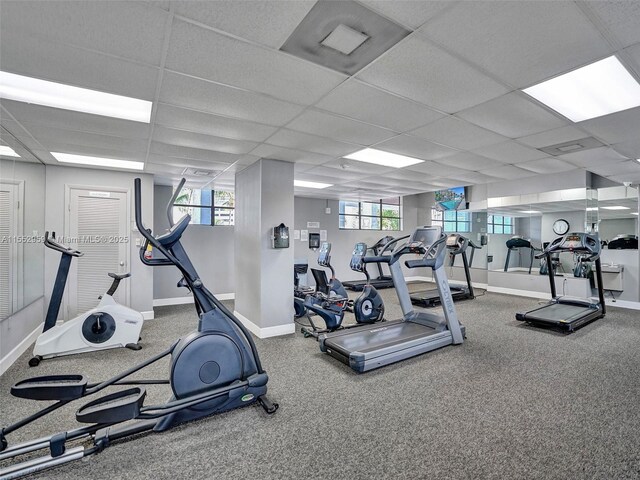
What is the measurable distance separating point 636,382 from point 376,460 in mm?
2861

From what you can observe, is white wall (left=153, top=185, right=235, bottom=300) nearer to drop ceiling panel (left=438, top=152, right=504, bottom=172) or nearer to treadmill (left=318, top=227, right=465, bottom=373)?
treadmill (left=318, top=227, right=465, bottom=373)

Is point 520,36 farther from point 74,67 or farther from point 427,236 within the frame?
point 74,67

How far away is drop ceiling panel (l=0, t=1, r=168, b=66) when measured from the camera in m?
1.66

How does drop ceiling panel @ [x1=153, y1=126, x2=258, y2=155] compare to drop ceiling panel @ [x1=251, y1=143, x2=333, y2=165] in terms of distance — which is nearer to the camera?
drop ceiling panel @ [x1=153, y1=126, x2=258, y2=155]

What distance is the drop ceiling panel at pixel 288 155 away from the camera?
422 centimetres

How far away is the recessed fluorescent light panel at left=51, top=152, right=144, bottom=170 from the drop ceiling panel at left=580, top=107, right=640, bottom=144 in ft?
19.9

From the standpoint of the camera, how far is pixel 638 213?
641 cm

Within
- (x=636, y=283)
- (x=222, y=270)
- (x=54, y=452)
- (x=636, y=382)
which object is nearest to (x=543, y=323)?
(x=636, y=382)

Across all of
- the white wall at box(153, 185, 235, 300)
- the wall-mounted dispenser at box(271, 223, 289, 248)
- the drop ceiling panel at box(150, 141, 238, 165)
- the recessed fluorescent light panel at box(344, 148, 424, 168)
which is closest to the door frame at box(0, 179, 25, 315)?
the drop ceiling panel at box(150, 141, 238, 165)

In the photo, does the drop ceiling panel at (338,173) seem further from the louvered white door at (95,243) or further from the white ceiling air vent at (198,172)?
the louvered white door at (95,243)

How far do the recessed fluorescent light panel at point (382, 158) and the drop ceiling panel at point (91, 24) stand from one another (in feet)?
9.78

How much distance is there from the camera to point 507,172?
19.7ft

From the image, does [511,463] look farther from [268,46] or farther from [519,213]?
[519,213]

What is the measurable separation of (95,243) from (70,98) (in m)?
3.08
